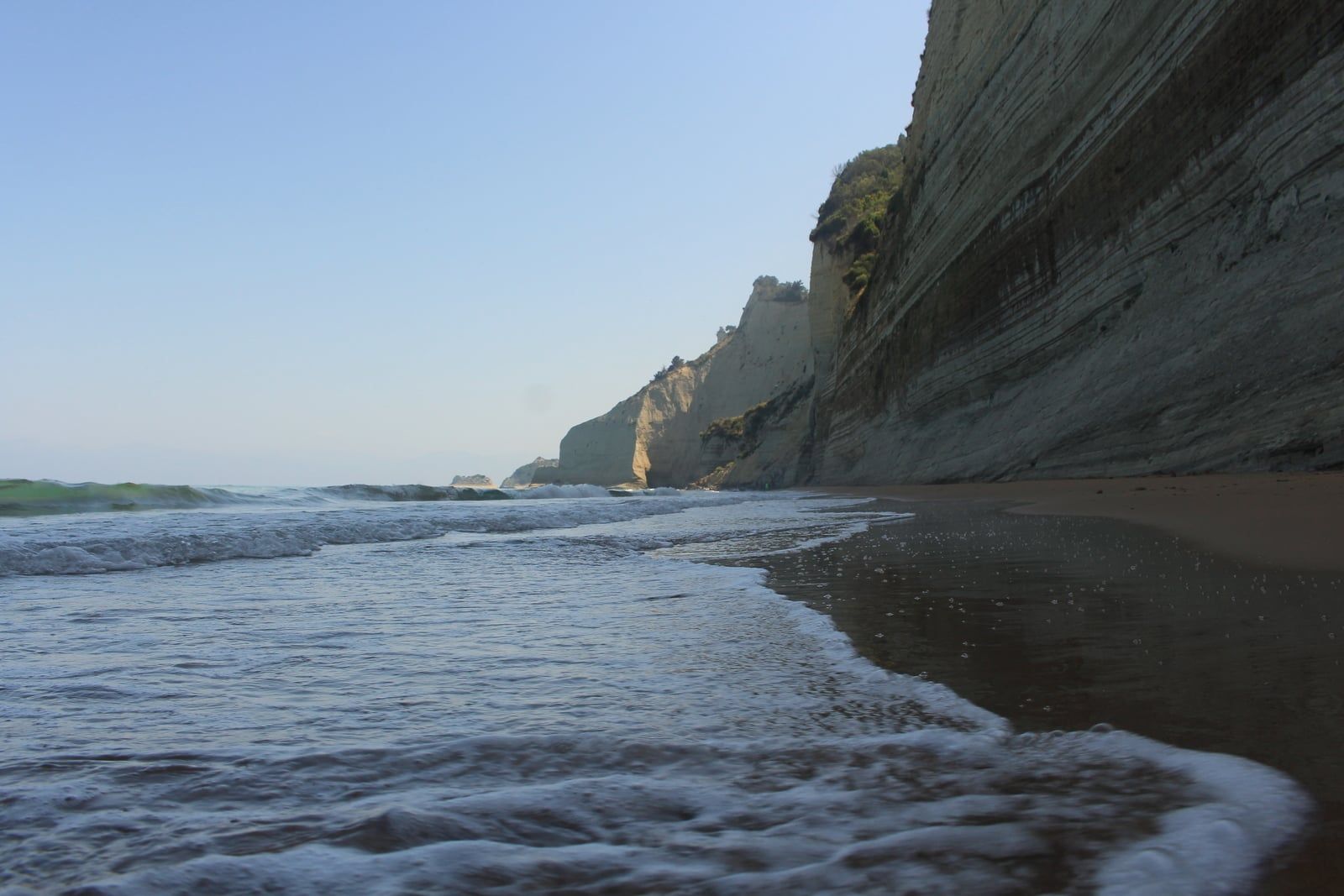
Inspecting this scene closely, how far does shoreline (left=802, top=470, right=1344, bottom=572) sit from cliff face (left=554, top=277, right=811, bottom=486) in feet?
145

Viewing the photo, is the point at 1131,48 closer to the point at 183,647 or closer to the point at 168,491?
the point at 183,647

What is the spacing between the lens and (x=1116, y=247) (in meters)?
11.6

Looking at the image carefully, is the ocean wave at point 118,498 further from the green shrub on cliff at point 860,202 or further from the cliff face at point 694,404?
the cliff face at point 694,404

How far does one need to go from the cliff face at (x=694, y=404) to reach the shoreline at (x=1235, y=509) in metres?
44.1

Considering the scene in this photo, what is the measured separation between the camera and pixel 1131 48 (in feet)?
37.1

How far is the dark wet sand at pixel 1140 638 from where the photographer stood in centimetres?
166

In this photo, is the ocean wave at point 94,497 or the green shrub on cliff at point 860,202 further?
the green shrub on cliff at point 860,202

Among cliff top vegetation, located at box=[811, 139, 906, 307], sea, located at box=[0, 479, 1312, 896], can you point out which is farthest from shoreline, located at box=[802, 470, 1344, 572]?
cliff top vegetation, located at box=[811, 139, 906, 307]

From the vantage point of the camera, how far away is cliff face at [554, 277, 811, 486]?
207ft

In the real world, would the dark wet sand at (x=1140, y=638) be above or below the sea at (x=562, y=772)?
above

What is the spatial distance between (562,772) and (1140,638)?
190cm

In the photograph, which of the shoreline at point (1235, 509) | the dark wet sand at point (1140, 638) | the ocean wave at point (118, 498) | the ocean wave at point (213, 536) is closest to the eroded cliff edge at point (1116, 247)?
the shoreline at point (1235, 509)

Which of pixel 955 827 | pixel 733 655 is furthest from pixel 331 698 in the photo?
pixel 955 827

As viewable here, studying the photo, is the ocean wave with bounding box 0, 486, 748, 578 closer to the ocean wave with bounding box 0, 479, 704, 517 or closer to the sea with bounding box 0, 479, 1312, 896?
the sea with bounding box 0, 479, 1312, 896
